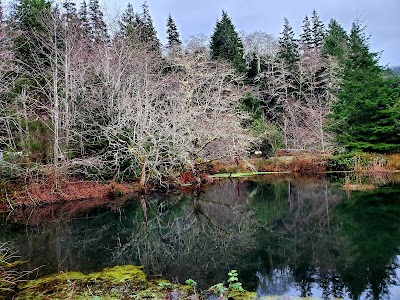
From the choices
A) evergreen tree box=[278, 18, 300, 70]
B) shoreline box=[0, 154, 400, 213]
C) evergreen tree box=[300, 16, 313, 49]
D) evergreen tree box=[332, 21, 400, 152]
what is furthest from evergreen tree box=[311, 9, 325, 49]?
shoreline box=[0, 154, 400, 213]

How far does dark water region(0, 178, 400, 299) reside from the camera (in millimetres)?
6305

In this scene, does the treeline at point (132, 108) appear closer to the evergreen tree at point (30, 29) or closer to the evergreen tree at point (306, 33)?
the evergreen tree at point (30, 29)

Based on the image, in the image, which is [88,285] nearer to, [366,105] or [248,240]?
[248,240]

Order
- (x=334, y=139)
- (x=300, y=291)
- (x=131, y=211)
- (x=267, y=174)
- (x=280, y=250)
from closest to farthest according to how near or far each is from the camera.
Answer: (x=300, y=291)
(x=280, y=250)
(x=131, y=211)
(x=267, y=174)
(x=334, y=139)

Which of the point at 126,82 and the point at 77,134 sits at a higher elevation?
the point at 126,82

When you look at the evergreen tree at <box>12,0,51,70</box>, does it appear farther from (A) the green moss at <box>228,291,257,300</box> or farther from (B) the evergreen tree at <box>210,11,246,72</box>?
(A) the green moss at <box>228,291,257,300</box>

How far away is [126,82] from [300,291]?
51.7 ft

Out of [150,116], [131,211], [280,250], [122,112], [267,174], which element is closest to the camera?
[280,250]

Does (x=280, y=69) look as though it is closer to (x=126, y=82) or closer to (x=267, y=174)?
(x=267, y=174)

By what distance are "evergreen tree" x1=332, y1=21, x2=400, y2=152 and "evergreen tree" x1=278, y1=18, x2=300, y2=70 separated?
36.0ft

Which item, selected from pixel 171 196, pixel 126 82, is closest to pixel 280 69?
pixel 126 82

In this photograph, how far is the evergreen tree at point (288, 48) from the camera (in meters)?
35.8

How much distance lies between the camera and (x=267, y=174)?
77.9ft

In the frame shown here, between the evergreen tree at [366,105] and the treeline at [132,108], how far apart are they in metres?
0.06
